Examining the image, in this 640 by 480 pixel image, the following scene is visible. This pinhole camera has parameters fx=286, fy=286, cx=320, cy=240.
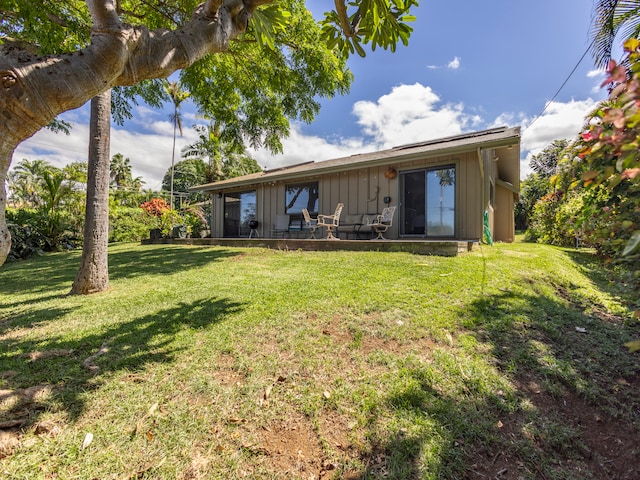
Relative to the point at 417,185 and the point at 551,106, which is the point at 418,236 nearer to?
the point at 417,185

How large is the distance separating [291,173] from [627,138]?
10183mm

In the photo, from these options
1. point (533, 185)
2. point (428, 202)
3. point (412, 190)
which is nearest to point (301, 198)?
point (412, 190)

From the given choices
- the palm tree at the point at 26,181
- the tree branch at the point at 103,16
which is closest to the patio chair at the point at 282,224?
the tree branch at the point at 103,16

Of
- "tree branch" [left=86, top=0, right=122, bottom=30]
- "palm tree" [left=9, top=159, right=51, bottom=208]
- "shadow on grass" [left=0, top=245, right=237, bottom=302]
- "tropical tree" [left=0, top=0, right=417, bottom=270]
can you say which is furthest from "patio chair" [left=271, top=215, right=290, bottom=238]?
"palm tree" [left=9, top=159, right=51, bottom=208]

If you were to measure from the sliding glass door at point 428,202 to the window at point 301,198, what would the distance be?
3376 millimetres

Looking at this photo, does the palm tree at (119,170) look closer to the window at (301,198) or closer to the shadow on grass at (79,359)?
the window at (301,198)

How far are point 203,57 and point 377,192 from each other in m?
7.02

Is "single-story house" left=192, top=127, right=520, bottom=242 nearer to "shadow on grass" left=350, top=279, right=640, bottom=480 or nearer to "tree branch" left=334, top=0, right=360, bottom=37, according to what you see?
"tree branch" left=334, top=0, right=360, bottom=37

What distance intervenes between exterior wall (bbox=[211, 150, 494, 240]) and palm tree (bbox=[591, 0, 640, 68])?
10.0ft

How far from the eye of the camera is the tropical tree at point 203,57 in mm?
1202

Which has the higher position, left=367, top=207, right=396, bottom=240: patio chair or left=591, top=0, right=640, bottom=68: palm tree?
left=591, top=0, right=640, bottom=68: palm tree

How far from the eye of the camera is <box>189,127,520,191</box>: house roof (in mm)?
6820

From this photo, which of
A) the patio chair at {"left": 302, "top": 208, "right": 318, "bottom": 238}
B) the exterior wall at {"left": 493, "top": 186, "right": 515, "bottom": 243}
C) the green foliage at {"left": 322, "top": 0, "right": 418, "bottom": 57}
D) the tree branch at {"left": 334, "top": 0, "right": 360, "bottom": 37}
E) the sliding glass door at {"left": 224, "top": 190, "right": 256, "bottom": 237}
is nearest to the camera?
the tree branch at {"left": 334, "top": 0, "right": 360, "bottom": 37}

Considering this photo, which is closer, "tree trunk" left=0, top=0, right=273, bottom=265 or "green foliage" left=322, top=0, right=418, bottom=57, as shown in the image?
"tree trunk" left=0, top=0, right=273, bottom=265
